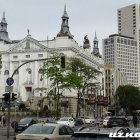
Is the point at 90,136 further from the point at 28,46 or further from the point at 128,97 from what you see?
the point at 128,97

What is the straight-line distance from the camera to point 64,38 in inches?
4562

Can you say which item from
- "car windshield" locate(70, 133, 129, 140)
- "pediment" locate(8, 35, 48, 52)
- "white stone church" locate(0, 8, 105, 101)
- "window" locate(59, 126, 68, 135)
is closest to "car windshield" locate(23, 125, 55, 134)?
"window" locate(59, 126, 68, 135)

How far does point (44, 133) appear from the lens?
18.4 metres

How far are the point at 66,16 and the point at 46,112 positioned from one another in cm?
5047

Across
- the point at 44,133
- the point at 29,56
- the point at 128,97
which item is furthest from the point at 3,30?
the point at 44,133

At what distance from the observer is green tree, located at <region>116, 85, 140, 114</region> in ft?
483

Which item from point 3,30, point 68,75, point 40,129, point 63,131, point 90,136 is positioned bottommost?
point 63,131

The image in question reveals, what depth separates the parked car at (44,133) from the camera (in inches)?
695

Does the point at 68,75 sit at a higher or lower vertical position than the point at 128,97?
higher

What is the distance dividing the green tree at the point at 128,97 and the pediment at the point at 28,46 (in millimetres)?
42687

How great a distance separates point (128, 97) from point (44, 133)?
432 feet

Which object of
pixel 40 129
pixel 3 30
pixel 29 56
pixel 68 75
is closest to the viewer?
pixel 40 129

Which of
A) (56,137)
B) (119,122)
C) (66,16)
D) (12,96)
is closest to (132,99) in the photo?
(66,16)

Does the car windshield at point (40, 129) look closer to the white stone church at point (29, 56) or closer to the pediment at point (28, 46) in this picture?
the white stone church at point (29, 56)
